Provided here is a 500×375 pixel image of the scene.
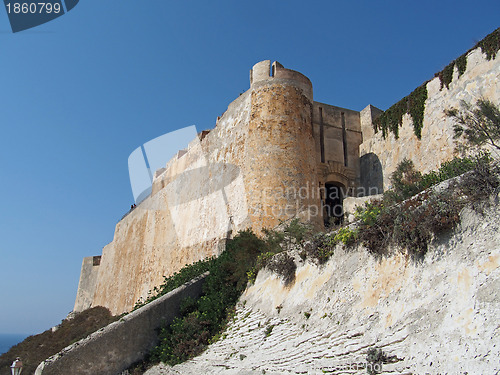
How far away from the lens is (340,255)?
7316 millimetres

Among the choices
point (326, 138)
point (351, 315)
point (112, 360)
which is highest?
point (326, 138)

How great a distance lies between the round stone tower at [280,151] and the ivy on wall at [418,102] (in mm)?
3024

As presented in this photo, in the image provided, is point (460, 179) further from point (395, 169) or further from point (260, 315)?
point (395, 169)

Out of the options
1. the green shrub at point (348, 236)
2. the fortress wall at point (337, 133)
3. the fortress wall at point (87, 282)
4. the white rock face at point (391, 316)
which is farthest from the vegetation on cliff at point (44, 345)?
the fortress wall at point (87, 282)

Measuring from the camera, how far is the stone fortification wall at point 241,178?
13.0 m

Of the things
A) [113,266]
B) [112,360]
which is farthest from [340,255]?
[113,266]

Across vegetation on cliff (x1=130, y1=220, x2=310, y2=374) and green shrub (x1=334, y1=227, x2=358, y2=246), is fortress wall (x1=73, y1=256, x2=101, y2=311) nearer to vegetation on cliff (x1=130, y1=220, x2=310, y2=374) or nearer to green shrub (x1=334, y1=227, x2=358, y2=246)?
vegetation on cliff (x1=130, y1=220, x2=310, y2=374)

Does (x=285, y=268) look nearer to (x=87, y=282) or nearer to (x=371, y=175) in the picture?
(x=371, y=175)

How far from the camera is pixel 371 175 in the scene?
52.1ft

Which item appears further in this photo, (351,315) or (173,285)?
(173,285)

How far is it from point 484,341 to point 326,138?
40.8 ft

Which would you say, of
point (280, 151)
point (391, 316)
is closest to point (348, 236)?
point (391, 316)

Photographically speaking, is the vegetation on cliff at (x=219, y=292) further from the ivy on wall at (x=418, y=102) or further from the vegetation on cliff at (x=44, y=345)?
the ivy on wall at (x=418, y=102)

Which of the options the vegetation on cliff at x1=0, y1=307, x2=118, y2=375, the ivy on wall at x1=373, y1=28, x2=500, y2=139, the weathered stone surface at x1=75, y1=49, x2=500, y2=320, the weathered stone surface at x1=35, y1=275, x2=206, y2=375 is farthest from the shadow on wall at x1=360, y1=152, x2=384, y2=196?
the vegetation on cliff at x1=0, y1=307, x2=118, y2=375
